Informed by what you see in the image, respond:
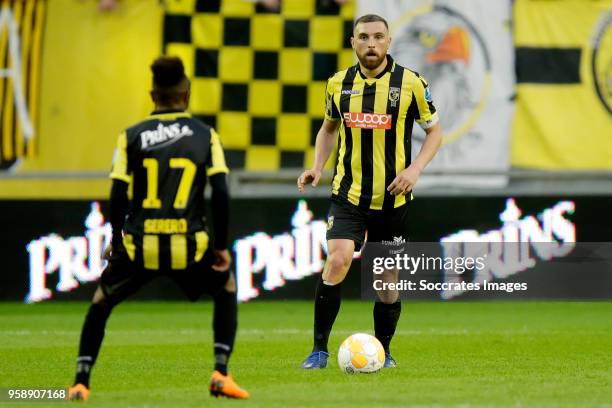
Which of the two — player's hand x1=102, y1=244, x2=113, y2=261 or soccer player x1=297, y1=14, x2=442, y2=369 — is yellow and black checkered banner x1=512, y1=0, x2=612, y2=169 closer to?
soccer player x1=297, y1=14, x2=442, y2=369

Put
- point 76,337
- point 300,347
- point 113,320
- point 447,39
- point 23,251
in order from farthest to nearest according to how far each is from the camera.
Answer: 1. point 447,39
2. point 23,251
3. point 113,320
4. point 76,337
5. point 300,347

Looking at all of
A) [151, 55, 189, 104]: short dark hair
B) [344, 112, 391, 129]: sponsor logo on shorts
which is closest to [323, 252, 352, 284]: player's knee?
[344, 112, 391, 129]: sponsor logo on shorts

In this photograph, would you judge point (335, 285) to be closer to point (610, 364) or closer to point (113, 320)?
point (610, 364)

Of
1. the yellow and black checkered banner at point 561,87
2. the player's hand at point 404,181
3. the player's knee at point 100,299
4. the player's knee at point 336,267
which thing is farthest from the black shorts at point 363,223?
the yellow and black checkered banner at point 561,87

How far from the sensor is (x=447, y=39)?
13.3 m

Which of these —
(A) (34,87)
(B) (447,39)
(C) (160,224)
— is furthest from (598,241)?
(C) (160,224)

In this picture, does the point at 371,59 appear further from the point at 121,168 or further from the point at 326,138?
the point at 121,168

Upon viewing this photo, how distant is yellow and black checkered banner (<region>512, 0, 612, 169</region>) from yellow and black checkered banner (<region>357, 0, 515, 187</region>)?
16 cm

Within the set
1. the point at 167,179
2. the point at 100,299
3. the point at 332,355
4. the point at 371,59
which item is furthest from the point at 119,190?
the point at 332,355

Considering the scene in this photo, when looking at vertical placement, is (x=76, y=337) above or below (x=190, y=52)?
below

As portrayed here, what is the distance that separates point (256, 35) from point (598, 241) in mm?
3808

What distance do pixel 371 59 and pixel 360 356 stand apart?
5.23ft

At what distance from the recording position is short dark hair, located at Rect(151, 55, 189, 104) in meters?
5.84

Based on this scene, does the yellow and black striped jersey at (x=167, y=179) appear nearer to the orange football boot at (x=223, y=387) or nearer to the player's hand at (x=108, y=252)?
the player's hand at (x=108, y=252)
